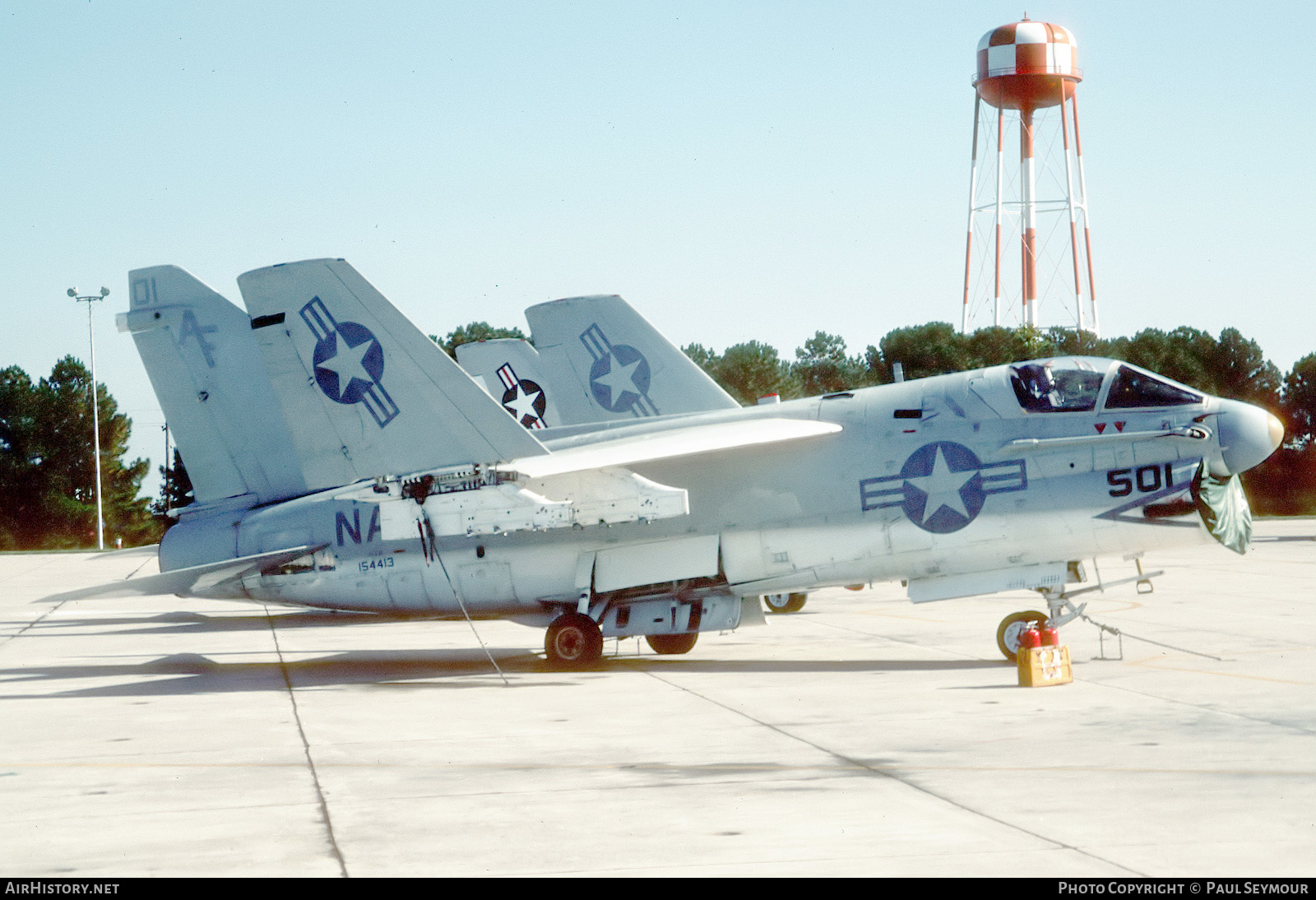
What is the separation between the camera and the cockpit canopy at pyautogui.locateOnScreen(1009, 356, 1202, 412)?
1567cm

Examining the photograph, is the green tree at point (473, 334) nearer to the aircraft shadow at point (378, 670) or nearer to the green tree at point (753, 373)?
the green tree at point (753, 373)

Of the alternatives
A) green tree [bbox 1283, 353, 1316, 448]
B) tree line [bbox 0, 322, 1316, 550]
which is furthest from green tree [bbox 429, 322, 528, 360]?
green tree [bbox 1283, 353, 1316, 448]

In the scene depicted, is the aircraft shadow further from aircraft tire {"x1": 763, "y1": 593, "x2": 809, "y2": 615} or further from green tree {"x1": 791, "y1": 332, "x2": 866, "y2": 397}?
green tree {"x1": 791, "y1": 332, "x2": 866, "y2": 397}

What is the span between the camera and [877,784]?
9.29 m

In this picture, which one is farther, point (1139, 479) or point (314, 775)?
point (1139, 479)

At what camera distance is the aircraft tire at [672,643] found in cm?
1825

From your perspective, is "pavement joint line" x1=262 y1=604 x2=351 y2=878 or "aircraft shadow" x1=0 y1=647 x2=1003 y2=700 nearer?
"pavement joint line" x1=262 y1=604 x2=351 y2=878

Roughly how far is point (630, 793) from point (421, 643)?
12614 mm

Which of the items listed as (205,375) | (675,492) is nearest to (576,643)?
(675,492)

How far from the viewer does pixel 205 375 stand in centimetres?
1867

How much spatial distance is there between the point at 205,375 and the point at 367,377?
3.66m

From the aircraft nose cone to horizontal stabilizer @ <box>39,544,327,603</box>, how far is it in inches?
442

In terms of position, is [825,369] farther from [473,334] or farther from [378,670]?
[378,670]
